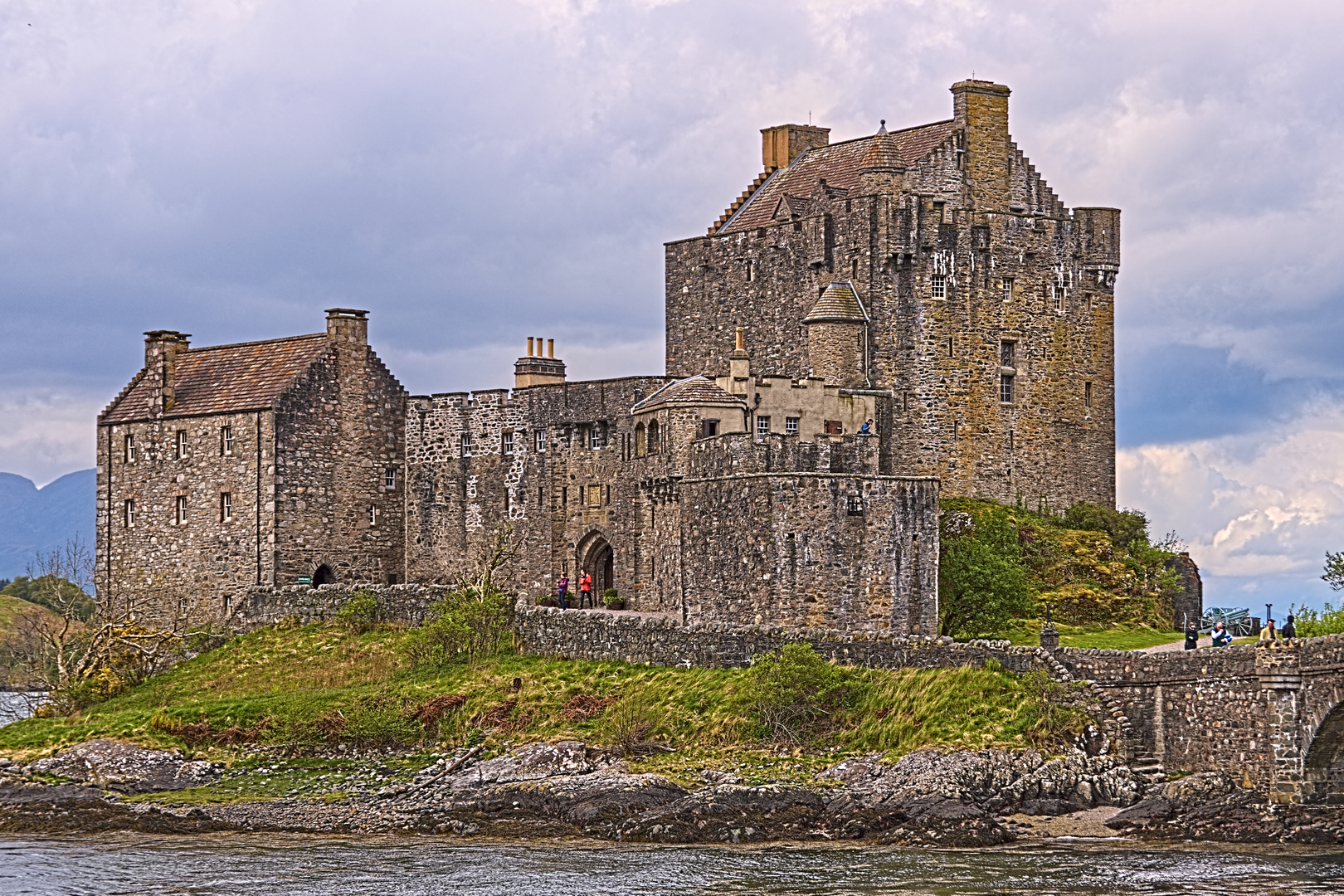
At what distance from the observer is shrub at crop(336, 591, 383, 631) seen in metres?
64.8

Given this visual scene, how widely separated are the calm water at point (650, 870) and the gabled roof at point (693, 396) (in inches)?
672

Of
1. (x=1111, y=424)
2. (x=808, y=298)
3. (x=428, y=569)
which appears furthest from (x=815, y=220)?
(x=428, y=569)

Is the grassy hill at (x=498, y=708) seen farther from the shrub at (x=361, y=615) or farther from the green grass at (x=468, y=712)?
the shrub at (x=361, y=615)

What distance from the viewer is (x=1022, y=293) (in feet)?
224

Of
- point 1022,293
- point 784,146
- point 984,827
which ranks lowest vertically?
point 984,827

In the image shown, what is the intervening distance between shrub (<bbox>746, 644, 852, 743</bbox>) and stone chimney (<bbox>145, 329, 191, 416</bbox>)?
27396mm

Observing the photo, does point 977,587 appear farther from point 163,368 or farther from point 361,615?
point 163,368

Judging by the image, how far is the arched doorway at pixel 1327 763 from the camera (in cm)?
4591

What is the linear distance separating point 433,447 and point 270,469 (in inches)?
209

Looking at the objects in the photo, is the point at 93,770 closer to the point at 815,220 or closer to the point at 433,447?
the point at 433,447

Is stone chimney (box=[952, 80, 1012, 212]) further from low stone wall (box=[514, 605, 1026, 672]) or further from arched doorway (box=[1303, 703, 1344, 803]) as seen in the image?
arched doorway (box=[1303, 703, 1344, 803])

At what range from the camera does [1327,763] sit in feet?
152

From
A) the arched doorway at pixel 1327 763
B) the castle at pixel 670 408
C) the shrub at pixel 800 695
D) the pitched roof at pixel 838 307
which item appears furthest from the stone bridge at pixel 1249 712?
the pitched roof at pixel 838 307

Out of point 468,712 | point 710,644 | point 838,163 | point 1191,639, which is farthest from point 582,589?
point 1191,639
